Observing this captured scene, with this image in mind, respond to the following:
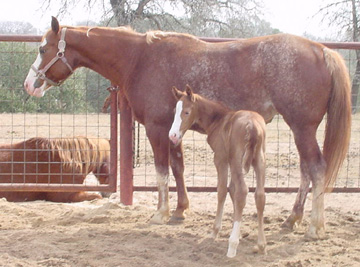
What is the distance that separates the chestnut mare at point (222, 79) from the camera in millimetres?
5027

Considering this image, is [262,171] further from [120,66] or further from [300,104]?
[120,66]

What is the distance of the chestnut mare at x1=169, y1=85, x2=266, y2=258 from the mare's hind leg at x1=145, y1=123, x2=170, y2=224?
0.62 meters

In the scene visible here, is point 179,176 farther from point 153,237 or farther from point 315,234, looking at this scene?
point 315,234

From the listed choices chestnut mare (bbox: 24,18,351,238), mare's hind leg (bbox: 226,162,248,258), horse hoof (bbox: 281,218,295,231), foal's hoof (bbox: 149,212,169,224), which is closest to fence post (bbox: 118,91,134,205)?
chestnut mare (bbox: 24,18,351,238)

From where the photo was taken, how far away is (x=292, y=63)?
509 cm

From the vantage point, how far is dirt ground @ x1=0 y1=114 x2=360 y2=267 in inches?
168

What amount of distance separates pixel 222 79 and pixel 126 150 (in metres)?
1.75

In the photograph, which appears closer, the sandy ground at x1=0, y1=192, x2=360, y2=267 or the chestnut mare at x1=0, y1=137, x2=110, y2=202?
the sandy ground at x1=0, y1=192, x2=360, y2=267

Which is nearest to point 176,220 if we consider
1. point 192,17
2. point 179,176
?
point 179,176

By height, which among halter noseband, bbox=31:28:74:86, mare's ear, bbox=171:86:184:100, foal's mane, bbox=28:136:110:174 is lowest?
foal's mane, bbox=28:136:110:174

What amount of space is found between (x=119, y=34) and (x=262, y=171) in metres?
2.37

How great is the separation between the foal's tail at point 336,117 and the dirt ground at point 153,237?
70 centimetres

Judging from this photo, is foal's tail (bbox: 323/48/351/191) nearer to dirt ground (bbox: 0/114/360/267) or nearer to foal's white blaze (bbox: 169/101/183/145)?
dirt ground (bbox: 0/114/360/267)

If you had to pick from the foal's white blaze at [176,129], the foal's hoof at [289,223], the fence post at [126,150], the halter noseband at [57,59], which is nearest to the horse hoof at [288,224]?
the foal's hoof at [289,223]
